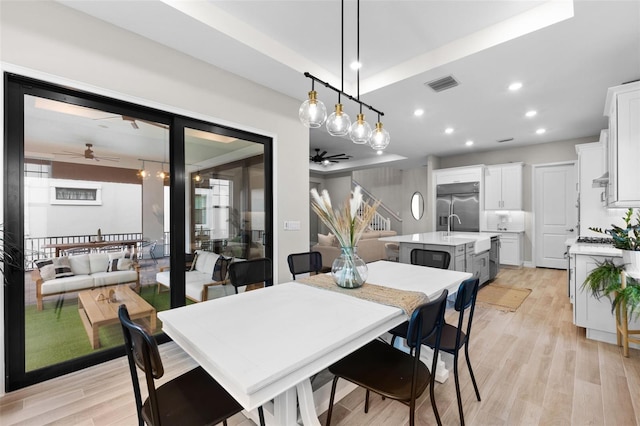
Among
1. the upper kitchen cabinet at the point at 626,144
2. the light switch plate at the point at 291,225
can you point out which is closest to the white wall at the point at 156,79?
the light switch plate at the point at 291,225

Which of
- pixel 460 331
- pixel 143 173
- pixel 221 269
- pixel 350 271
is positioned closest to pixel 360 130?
pixel 350 271

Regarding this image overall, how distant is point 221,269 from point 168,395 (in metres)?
2.02

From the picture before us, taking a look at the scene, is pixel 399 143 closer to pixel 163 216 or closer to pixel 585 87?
pixel 585 87

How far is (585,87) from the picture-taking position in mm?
3537

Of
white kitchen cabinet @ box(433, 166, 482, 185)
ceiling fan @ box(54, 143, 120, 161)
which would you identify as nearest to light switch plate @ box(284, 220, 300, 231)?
ceiling fan @ box(54, 143, 120, 161)

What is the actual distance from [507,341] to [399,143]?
4.44 metres

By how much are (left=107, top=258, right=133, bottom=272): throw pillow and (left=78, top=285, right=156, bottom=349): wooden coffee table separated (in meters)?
0.16

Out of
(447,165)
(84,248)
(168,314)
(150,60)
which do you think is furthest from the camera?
(447,165)

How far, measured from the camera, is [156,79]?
2.59 meters

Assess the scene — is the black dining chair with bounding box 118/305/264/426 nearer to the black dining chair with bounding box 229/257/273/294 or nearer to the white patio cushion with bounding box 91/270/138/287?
the black dining chair with bounding box 229/257/273/294

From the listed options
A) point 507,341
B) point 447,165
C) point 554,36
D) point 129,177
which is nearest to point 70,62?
point 129,177

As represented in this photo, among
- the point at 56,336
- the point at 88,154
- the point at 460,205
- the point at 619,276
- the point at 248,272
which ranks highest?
the point at 88,154

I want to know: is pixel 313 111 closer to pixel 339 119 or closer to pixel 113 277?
pixel 339 119

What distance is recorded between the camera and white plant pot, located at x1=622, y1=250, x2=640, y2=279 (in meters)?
2.35
